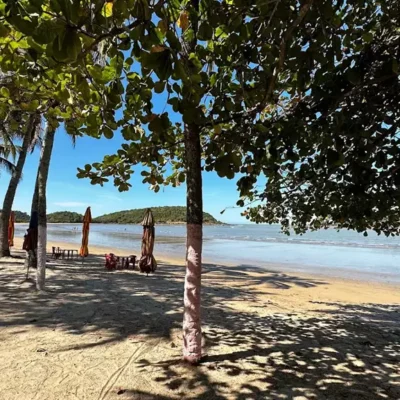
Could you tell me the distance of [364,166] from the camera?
2973 mm

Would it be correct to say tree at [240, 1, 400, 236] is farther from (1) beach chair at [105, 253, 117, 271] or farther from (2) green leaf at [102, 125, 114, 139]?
(1) beach chair at [105, 253, 117, 271]

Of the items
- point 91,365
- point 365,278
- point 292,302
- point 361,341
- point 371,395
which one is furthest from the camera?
point 365,278

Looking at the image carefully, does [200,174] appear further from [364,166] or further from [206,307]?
[206,307]

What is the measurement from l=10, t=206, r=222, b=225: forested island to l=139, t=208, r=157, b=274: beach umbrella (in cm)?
9776

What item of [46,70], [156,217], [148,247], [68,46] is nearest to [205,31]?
[68,46]

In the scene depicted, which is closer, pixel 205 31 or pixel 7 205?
pixel 205 31

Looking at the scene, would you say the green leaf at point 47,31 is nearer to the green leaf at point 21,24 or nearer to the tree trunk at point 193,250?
the green leaf at point 21,24

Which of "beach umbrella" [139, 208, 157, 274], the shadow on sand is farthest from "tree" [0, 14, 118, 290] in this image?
"beach umbrella" [139, 208, 157, 274]

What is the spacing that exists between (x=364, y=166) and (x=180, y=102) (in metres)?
1.72

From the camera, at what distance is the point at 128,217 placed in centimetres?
13238

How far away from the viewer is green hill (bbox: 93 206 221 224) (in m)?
122

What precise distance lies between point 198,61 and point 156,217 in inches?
4774

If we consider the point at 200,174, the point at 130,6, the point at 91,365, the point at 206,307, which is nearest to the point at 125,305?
the point at 206,307

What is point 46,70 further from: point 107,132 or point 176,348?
point 176,348
